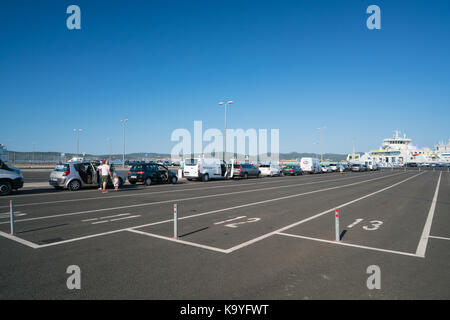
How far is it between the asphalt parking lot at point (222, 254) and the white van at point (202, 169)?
16.1 metres

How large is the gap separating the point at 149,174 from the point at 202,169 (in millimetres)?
5997

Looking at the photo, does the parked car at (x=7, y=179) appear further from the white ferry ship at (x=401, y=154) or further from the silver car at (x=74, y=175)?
the white ferry ship at (x=401, y=154)

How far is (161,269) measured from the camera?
492cm

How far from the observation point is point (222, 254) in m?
5.79

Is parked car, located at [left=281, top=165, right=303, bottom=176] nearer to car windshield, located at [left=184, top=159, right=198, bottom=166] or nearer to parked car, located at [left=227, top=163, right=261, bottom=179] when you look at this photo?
parked car, located at [left=227, top=163, right=261, bottom=179]

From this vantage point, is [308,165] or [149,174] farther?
[308,165]

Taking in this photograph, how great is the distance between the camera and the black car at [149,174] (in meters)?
21.5

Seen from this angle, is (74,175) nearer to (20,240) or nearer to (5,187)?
(5,187)

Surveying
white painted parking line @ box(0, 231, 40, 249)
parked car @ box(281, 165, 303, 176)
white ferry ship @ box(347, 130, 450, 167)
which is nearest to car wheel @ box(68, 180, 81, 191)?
white painted parking line @ box(0, 231, 40, 249)

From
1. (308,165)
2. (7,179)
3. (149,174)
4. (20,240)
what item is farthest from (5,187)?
(308,165)

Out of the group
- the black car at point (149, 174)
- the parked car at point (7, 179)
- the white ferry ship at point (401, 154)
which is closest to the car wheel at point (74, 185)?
the parked car at point (7, 179)

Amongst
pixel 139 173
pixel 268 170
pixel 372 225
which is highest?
pixel 139 173

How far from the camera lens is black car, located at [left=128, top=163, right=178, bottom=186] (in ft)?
70.5
